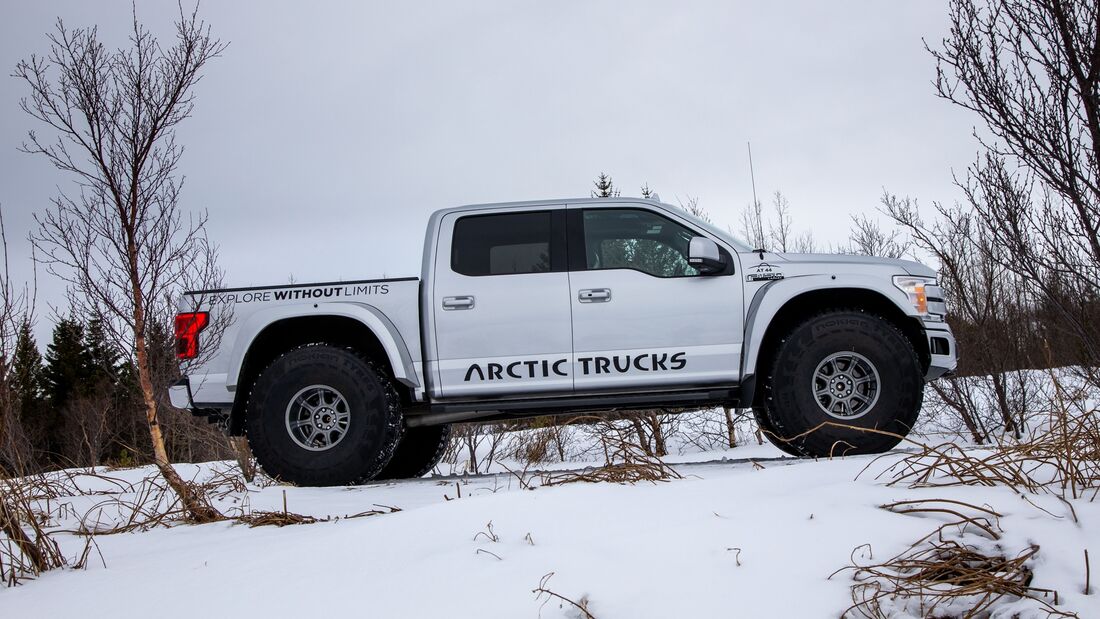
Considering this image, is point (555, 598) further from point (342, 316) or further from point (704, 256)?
point (342, 316)

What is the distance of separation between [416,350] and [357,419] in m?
0.60

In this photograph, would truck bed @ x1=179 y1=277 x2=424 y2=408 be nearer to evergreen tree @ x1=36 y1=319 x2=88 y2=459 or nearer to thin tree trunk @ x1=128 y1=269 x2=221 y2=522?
thin tree trunk @ x1=128 y1=269 x2=221 y2=522

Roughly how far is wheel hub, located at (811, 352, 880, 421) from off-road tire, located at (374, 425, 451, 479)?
10.9 ft

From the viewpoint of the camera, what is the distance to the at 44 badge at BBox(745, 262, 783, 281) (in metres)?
5.39

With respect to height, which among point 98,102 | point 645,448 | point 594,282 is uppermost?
point 98,102

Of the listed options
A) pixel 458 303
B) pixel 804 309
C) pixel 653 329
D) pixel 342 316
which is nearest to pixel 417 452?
pixel 342 316

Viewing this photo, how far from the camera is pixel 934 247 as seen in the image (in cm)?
1030

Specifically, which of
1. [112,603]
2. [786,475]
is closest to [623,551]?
[786,475]

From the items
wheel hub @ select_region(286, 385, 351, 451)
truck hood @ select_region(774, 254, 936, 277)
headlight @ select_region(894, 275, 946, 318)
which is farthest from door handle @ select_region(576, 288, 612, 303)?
headlight @ select_region(894, 275, 946, 318)

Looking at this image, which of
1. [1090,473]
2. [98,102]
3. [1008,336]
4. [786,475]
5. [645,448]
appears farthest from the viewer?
[1008,336]

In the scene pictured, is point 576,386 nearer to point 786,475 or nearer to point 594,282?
point 594,282

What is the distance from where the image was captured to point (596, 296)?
5.35m

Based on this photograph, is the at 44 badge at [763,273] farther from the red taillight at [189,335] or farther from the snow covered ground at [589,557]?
the red taillight at [189,335]

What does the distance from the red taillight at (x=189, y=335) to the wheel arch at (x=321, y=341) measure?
0.26 m
